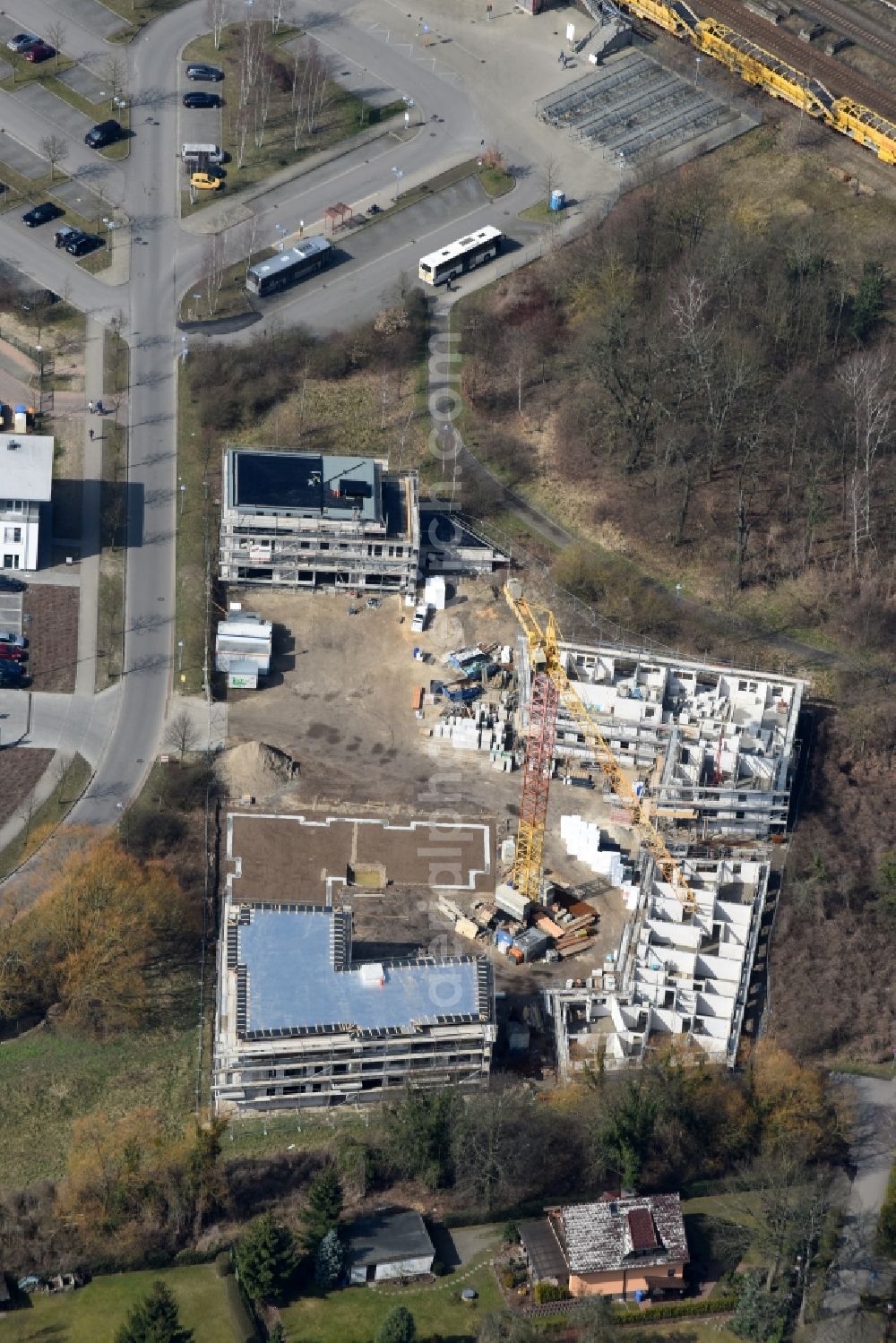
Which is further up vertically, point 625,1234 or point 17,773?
point 17,773

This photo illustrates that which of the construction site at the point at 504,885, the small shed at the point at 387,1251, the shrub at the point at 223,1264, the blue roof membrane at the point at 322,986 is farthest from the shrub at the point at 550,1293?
the blue roof membrane at the point at 322,986

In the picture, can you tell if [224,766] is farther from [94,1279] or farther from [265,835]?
[94,1279]

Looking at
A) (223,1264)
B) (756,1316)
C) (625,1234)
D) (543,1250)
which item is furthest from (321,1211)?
(756,1316)

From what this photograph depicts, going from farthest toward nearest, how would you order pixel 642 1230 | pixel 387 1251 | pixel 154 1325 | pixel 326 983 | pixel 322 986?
pixel 326 983
pixel 322 986
pixel 642 1230
pixel 387 1251
pixel 154 1325

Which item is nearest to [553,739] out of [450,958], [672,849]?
[672,849]

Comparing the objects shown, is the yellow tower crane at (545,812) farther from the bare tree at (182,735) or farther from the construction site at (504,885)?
the bare tree at (182,735)

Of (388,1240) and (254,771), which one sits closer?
(388,1240)

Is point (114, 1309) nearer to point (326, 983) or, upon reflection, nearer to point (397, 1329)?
point (397, 1329)
